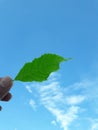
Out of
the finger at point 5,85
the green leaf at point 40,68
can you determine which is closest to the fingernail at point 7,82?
the finger at point 5,85

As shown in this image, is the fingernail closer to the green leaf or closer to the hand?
the hand

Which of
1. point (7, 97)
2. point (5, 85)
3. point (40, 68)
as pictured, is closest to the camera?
point (5, 85)

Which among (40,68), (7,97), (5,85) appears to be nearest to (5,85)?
(5,85)

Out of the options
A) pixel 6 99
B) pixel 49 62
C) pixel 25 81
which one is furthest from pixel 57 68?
pixel 6 99

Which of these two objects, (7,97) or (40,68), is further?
(7,97)

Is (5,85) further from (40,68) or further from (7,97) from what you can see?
(40,68)

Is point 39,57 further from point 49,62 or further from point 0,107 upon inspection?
point 0,107

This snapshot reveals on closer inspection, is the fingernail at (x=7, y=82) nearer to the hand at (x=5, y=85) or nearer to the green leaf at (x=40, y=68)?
the hand at (x=5, y=85)
